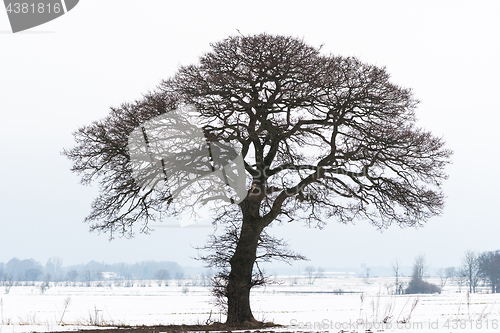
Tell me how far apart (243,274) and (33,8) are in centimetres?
904

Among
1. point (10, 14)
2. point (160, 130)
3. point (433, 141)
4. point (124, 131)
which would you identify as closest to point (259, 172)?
point (160, 130)

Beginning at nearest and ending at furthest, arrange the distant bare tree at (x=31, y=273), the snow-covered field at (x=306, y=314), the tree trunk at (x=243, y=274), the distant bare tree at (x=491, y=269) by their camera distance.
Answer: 1. the snow-covered field at (x=306, y=314)
2. the tree trunk at (x=243, y=274)
3. the distant bare tree at (x=491, y=269)
4. the distant bare tree at (x=31, y=273)

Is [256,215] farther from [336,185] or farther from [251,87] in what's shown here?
[251,87]

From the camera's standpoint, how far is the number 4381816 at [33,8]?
1140 centimetres

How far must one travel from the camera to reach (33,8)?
11625 mm

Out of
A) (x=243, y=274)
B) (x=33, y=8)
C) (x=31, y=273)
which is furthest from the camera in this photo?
(x=31, y=273)

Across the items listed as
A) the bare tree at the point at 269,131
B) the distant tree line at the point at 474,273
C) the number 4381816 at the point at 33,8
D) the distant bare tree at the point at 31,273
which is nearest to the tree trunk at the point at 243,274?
the bare tree at the point at 269,131

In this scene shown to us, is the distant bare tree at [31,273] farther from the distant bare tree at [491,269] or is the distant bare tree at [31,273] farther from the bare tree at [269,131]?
the bare tree at [269,131]

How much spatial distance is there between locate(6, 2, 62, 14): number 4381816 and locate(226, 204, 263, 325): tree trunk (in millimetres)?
7530

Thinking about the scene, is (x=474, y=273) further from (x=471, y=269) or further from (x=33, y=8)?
(x=33, y=8)

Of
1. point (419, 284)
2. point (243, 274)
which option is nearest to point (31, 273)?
point (419, 284)

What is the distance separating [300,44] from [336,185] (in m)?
4.29

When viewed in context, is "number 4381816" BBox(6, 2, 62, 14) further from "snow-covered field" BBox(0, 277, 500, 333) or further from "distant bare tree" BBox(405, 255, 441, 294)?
"distant bare tree" BBox(405, 255, 441, 294)

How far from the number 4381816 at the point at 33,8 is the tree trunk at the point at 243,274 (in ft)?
24.7
